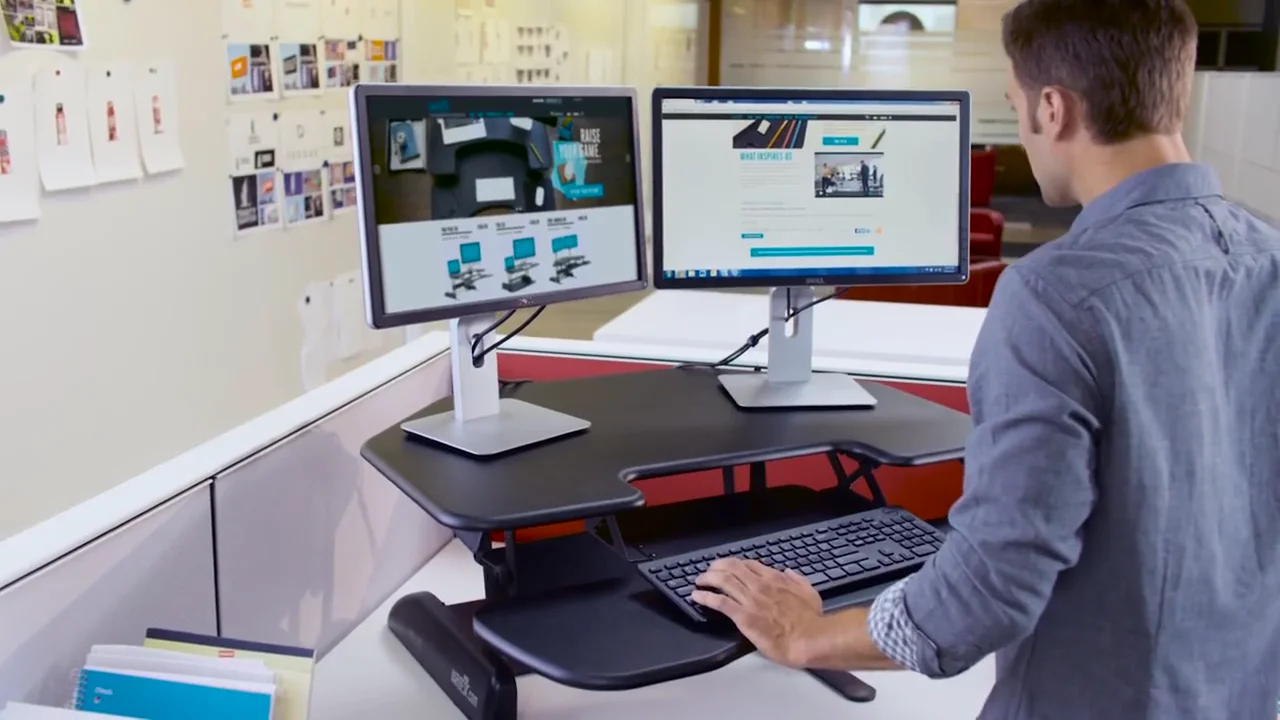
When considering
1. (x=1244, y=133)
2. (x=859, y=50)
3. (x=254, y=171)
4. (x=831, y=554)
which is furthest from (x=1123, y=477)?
(x=859, y=50)

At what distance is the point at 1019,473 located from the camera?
3.19ft

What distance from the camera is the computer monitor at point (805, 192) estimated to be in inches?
65.5

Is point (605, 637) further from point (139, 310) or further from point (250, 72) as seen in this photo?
point (250, 72)

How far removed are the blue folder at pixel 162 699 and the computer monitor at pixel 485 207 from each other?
0.48m

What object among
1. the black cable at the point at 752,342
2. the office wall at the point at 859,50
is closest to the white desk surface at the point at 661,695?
the black cable at the point at 752,342

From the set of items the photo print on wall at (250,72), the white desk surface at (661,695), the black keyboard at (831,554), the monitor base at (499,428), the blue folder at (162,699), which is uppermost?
the photo print on wall at (250,72)

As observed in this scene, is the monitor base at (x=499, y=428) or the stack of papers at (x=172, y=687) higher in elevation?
the monitor base at (x=499, y=428)

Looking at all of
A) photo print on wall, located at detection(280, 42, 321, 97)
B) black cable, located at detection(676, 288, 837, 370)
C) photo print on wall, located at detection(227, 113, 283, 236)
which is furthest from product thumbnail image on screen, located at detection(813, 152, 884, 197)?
photo print on wall, located at detection(280, 42, 321, 97)

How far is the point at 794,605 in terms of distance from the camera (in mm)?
1254

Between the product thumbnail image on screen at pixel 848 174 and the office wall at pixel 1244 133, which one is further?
the office wall at pixel 1244 133

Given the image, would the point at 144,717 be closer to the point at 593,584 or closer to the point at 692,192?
the point at 593,584

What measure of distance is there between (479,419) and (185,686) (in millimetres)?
592

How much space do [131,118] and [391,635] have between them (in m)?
1.74

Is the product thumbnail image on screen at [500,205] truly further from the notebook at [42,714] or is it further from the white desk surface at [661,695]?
the notebook at [42,714]
